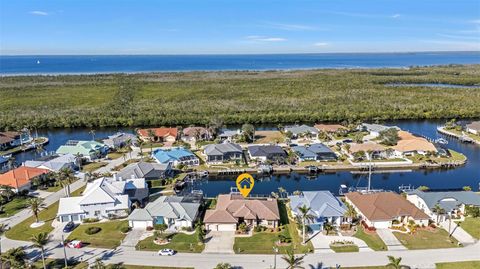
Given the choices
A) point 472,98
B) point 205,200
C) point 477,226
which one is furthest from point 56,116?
point 472,98

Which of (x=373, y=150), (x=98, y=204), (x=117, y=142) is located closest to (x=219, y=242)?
(x=98, y=204)

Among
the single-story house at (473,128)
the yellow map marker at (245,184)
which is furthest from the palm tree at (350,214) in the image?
the single-story house at (473,128)

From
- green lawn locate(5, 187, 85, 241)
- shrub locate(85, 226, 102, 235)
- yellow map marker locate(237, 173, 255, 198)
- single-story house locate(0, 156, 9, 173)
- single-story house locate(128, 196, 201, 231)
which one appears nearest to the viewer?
green lawn locate(5, 187, 85, 241)

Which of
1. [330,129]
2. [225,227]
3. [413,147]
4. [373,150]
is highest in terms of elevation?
[330,129]

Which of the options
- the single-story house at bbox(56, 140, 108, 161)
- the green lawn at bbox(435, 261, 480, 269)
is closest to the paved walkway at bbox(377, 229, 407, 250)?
the green lawn at bbox(435, 261, 480, 269)

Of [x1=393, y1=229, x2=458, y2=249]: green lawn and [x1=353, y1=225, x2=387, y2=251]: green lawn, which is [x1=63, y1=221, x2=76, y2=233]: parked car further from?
[x1=393, y1=229, x2=458, y2=249]: green lawn

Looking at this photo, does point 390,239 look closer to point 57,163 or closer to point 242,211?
point 242,211
